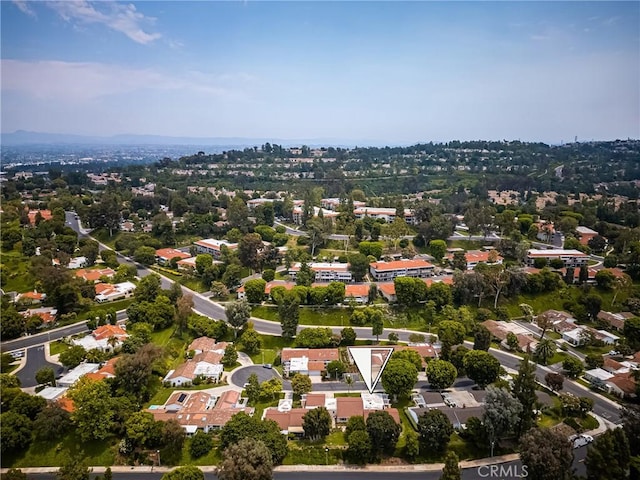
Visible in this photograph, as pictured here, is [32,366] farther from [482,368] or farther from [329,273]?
[482,368]

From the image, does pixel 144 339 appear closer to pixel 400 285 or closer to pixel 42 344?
pixel 42 344

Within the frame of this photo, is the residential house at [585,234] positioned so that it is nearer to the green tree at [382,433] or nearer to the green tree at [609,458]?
the green tree at [609,458]

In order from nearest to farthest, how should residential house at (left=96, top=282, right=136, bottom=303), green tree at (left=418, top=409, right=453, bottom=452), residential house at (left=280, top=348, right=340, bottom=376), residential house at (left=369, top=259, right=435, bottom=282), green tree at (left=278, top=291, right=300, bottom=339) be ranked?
green tree at (left=418, top=409, right=453, bottom=452) < residential house at (left=280, top=348, right=340, bottom=376) < green tree at (left=278, top=291, right=300, bottom=339) < residential house at (left=96, top=282, right=136, bottom=303) < residential house at (left=369, top=259, right=435, bottom=282)

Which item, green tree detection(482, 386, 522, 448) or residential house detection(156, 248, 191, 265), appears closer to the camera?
green tree detection(482, 386, 522, 448)

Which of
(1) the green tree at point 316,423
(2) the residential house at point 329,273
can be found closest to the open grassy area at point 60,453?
(1) the green tree at point 316,423

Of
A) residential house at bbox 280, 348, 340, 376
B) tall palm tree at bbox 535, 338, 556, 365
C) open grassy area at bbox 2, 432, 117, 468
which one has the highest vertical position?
tall palm tree at bbox 535, 338, 556, 365

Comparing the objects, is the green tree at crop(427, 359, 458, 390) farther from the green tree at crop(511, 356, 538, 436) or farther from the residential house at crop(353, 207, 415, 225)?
the residential house at crop(353, 207, 415, 225)

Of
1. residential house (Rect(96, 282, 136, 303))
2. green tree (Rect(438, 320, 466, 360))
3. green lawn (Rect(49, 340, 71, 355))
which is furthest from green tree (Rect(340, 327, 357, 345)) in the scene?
residential house (Rect(96, 282, 136, 303))
